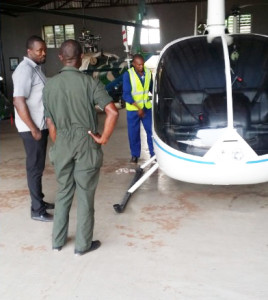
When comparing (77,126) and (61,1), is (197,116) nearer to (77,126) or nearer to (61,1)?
(77,126)

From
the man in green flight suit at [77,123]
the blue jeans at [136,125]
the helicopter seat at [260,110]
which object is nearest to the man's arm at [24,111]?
the man in green flight suit at [77,123]

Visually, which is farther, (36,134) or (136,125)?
(136,125)

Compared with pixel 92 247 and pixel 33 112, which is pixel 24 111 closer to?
pixel 33 112

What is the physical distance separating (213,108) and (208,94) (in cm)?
16

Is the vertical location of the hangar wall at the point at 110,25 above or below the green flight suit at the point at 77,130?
above

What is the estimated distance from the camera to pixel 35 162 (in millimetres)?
3189

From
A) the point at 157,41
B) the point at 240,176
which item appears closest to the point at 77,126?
the point at 240,176

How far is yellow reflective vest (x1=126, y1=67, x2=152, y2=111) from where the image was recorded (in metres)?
4.93

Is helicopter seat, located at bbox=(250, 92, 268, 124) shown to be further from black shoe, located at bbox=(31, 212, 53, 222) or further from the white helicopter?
black shoe, located at bbox=(31, 212, 53, 222)

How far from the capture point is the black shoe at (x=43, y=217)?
3.26 metres

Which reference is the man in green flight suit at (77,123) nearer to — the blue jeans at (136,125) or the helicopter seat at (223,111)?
the helicopter seat at (223,111)

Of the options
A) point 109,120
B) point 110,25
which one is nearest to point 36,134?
point 109,120

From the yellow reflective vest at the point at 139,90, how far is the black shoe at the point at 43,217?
2171mm

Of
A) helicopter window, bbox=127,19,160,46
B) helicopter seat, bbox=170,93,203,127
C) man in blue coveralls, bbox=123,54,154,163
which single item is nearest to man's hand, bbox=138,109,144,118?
man in blue coveralls, bbox=123,54,154,163
